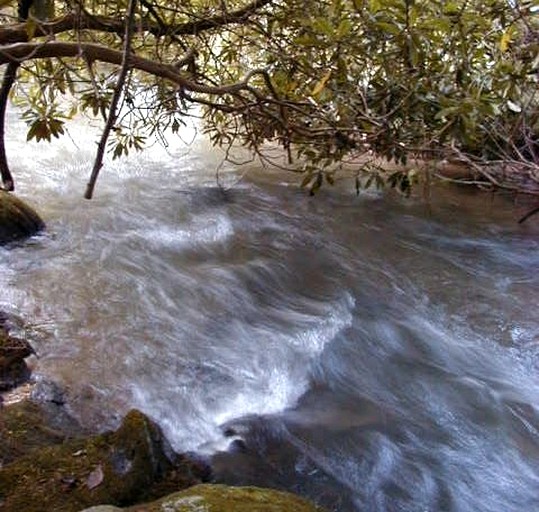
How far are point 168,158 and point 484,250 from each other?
445 cm

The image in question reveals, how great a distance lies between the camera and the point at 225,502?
2037mm

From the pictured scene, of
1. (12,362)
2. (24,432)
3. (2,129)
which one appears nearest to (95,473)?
(24,432)

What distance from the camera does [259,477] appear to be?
3006 mm

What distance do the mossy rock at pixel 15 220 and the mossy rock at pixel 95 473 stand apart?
3319mm

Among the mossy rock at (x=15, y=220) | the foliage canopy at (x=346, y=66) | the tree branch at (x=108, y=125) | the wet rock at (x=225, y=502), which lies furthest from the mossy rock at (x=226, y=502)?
the mossy rock at (x=15, y=220)

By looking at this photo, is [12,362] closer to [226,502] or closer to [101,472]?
[101,472]

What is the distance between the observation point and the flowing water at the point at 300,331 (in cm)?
328

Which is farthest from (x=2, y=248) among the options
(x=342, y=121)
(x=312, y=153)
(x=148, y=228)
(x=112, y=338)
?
(x=342, y=121)

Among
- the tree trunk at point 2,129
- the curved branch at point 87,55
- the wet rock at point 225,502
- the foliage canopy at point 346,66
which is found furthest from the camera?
the foliage canopy at point 346,66

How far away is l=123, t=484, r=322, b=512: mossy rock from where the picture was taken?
197 centimetres

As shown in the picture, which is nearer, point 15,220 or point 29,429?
point 29,429

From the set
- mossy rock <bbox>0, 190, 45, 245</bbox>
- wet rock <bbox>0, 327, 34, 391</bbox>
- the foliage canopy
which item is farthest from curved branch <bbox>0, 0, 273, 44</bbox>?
mossy rock <bbox>0, 190, 45, 245</bbox>

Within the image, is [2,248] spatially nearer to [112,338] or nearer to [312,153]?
[112,338]

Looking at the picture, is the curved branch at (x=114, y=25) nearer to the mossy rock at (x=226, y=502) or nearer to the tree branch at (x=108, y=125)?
the tree branch at (x=108, y=125)
